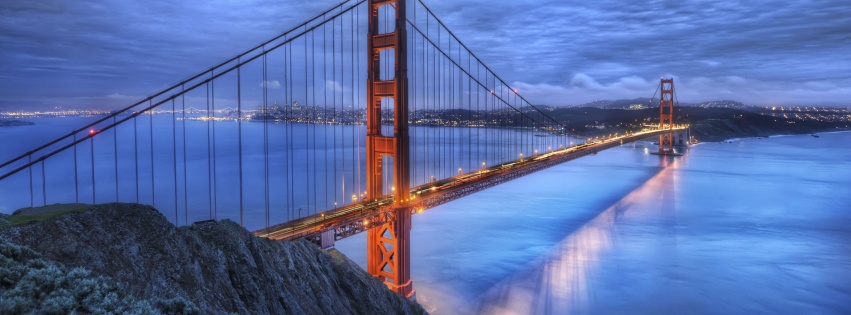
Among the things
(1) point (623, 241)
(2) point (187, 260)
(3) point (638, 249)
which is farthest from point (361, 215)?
(1) point (623, 241)

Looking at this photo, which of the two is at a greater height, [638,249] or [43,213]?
[43,213]

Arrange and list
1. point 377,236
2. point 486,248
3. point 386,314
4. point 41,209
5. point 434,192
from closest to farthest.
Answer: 1. point 41,209
2. point 386,314
3. point 377,236
4. point 434,192
5. point 486,248

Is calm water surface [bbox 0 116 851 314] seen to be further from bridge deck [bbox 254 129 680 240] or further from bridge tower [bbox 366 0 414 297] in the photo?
bridge deck [bbox 254 129 680 240]

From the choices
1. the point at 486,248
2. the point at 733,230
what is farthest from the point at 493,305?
the point at 733,230

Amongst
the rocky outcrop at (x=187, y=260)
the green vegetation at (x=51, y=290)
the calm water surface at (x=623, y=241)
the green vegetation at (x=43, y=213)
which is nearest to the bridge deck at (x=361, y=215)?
the rocky outcrop at (x=187, y=260)

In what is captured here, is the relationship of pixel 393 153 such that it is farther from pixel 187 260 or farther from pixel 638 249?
pixel 638 249

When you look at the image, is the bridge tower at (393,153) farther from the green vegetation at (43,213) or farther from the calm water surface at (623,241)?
the green vegetation at (43,213)

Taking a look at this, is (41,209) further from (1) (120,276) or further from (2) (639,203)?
(2) (639,203)
